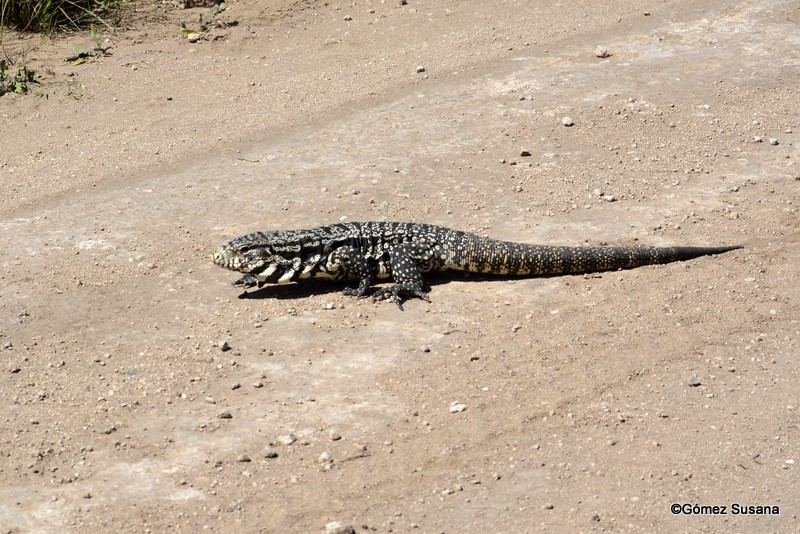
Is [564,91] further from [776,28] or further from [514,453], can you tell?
[514,453]

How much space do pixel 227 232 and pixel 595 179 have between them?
3.99m

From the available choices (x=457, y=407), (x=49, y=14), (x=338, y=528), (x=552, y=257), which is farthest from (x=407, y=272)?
(x=49, y=14)

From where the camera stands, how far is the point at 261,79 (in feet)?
48.0

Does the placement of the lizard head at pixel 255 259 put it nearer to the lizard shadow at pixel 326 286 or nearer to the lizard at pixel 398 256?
the lizard at pixel 398 256

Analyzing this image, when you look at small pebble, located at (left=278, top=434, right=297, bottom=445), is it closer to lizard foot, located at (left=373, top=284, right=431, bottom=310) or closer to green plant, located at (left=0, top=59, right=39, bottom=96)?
lizard foot, located at (left=373, top=284, right=431, bottom=310)

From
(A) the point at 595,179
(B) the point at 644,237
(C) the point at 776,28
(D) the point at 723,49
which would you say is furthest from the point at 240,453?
(C) the point at 776,28

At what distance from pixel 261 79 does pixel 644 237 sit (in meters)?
6.60

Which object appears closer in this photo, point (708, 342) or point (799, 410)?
point (799, 410)

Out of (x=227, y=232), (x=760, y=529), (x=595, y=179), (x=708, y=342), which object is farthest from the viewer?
(x=595, y=179)

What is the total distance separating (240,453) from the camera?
7340mm

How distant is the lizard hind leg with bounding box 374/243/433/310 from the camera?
9.38m

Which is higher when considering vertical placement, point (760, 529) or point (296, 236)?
point (296, 236)

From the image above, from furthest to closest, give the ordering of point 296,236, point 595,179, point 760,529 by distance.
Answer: point 595,179, point 296,236, point 760,529

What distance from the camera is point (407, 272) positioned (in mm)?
9445
